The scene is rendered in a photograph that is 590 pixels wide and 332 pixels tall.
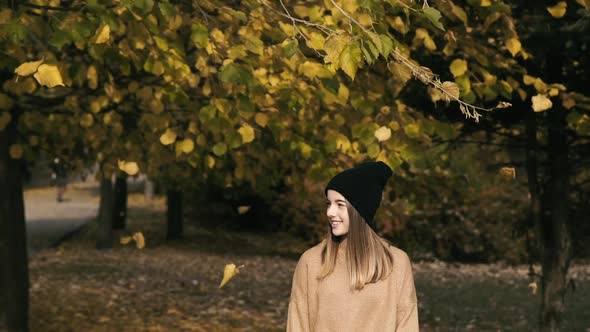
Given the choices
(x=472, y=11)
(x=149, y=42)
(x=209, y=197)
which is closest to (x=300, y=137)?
(x=149, y=42)

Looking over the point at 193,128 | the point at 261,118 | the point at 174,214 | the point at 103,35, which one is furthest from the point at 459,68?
the point at 174,214

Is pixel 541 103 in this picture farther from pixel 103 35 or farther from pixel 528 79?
pixel 103 35

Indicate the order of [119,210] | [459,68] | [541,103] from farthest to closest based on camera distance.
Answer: [119,210], [459,68], [541,103]

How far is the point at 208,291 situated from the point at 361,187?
1141 centimetres

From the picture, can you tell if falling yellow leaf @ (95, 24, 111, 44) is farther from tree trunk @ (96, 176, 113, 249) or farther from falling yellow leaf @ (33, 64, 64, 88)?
tree trunk @ (96, 176, 113, 249)

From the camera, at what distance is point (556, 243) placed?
10.1 metres

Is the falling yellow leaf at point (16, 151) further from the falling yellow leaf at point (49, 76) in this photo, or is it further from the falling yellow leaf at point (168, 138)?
the falling yellow leaf at point (49, 76)

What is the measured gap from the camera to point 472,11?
8.94 metres

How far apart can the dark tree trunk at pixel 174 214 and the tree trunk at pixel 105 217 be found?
244 cm

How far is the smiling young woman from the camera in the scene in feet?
14.4

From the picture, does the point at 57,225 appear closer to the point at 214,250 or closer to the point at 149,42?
the point at 214,250

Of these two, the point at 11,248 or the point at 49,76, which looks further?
the point at 11,248

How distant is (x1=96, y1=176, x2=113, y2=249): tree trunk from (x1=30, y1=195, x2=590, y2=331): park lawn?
377 millimetres

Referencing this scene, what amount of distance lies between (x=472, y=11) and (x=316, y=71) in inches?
110
